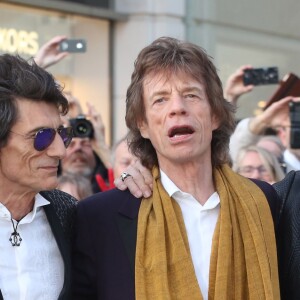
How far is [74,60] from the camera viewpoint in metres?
10.9

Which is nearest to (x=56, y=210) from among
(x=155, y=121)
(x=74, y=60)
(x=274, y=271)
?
(x=155, y=121)

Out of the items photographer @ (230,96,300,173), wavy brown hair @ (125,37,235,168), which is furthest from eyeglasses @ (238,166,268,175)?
wavy brown hair @ (125,37,235,168)

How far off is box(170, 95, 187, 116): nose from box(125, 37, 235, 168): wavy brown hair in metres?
0.12

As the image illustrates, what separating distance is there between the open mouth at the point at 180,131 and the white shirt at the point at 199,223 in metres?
0.20

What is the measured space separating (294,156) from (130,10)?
17.4 feet

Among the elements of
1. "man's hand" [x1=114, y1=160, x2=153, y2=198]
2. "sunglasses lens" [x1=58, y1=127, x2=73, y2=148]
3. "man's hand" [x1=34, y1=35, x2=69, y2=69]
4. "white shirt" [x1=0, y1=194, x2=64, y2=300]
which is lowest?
"white shirt" [x1=0, y1=194, x2=64, y2=300]

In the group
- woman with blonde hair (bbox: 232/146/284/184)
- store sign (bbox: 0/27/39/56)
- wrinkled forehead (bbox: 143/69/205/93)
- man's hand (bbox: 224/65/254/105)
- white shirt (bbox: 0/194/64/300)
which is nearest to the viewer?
white shirt (bbox: 0/194/64/300)

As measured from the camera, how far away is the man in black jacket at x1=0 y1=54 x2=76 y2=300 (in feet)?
10.2

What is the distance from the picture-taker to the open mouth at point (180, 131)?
3.27 meters

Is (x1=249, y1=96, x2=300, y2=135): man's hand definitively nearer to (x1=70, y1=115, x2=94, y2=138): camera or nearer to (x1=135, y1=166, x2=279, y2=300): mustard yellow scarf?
(x1=70, y1=115, x2=94, y2=138): camera

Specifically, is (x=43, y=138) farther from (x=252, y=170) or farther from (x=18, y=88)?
(x=252, y=170)

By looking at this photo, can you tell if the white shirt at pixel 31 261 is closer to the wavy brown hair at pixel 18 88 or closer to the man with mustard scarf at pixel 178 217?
the man with mustard scarf at pixel 178 217

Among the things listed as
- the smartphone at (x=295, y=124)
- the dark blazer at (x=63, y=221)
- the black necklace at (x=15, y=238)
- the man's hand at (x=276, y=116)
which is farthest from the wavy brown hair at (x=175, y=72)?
the man's hand at (x=276, y=116)

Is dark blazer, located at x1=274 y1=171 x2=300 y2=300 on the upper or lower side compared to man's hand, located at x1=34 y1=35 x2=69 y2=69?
lower
